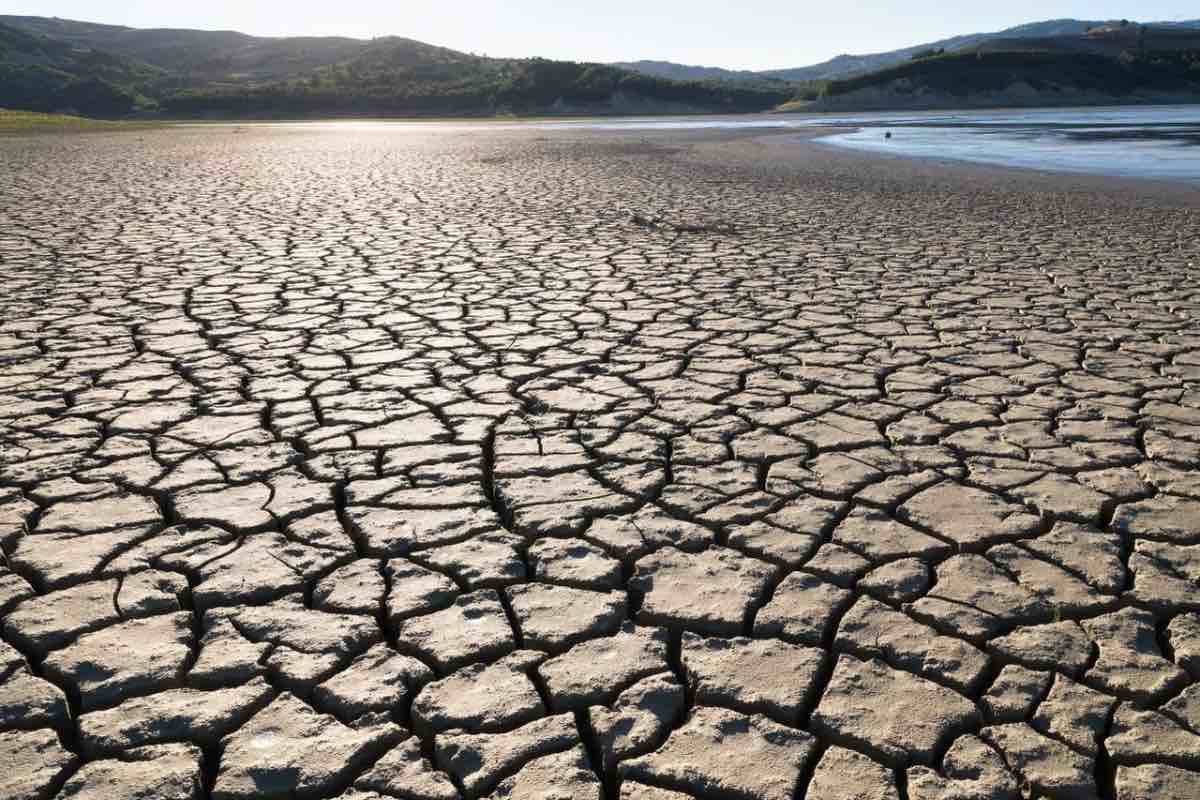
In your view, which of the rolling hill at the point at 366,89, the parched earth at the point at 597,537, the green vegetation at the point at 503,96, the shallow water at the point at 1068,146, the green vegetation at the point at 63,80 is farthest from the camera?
the green vegetation at the point at 503,96

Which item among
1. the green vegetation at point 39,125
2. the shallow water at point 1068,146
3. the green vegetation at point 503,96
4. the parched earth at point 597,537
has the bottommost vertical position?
the parched earth at point 597,537

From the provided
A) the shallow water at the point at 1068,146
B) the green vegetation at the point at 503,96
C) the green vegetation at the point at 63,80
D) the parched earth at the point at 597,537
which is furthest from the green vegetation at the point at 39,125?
the green vegetation at the point at 63,80

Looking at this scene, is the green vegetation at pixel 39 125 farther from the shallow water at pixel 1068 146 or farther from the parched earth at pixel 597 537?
the parched earth at pixel 597 537

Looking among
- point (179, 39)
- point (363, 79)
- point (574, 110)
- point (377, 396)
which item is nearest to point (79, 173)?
point (377, 396)

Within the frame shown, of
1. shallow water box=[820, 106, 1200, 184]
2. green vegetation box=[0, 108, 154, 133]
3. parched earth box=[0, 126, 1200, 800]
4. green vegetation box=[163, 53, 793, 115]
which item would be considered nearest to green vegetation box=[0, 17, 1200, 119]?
green vegetation box=[163, 53, 793, 115]

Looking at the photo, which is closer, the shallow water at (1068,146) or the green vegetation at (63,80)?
the shallow water at (1068,146)

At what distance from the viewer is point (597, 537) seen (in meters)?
2.33

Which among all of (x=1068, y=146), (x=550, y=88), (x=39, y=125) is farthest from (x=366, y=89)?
(x=1068, y=146)

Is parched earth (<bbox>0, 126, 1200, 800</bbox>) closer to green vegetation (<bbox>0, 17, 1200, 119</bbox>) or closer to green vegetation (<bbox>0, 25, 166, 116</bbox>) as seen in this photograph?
green vegetation (<bbox>0, 17, 1200, 119</bbox>)

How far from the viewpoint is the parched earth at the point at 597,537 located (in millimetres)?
1589

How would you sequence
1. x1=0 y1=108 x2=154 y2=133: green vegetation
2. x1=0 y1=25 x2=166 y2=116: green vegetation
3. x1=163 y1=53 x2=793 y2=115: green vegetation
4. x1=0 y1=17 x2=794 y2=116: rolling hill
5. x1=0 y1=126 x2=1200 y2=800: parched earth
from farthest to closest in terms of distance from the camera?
1. x1=163 y1=53 x2=793 y2=115: green vegetation
2. x1=0 y1=17 x2=794 y2=116: rolling hill
3. x1=0 y1=25 x2=166 y2=116: green vegetation
4. x1=0 y1=108 x2=154 y2=133: green vegetation
5. x1=0 y1=126 x2=1200 y2=800: parched earth

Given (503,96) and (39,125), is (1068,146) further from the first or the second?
(503,96)

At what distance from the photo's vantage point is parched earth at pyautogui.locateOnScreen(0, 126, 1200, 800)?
1589 mm

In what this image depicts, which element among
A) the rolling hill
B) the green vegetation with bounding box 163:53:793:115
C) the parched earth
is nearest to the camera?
the parched earth
